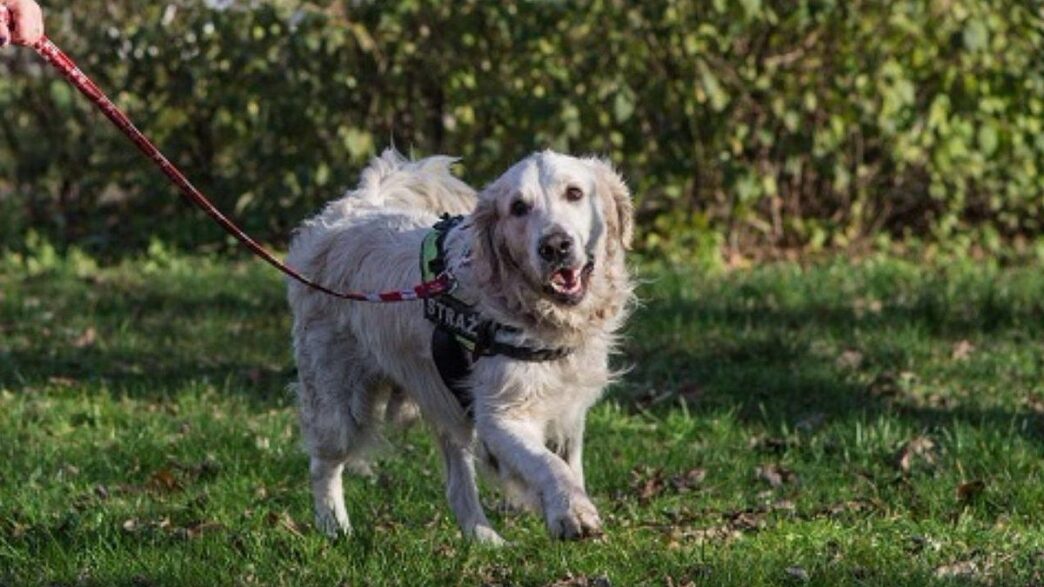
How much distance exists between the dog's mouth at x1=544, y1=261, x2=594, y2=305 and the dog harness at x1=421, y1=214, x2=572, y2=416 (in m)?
0.15

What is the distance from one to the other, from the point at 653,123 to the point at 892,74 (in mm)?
1589

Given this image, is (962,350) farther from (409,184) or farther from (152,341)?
(152,341)

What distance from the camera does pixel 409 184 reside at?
6.38 metres

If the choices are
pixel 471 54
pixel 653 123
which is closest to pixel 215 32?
pixel 471 54

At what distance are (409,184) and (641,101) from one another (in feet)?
18.2

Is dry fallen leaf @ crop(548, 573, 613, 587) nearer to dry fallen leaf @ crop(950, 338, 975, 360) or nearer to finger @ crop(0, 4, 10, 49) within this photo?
finger @ crop(0, 4, 10, 49)

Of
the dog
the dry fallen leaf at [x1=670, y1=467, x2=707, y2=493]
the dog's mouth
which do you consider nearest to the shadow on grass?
the dog

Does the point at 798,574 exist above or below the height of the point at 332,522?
above

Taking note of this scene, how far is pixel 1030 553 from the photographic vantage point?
475 cm

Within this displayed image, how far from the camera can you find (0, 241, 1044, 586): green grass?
15.5 feet

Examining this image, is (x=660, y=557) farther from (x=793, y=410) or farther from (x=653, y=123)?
(x=653, y=123)

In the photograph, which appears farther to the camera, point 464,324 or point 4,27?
point 464,324

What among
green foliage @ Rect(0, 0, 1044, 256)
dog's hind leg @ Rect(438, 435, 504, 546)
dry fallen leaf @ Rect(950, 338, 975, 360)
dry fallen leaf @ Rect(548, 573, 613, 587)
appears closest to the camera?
dry fallen leaf @ Rect(548, 573, 613, 587)

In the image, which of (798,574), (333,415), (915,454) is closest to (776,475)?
(915,454)
